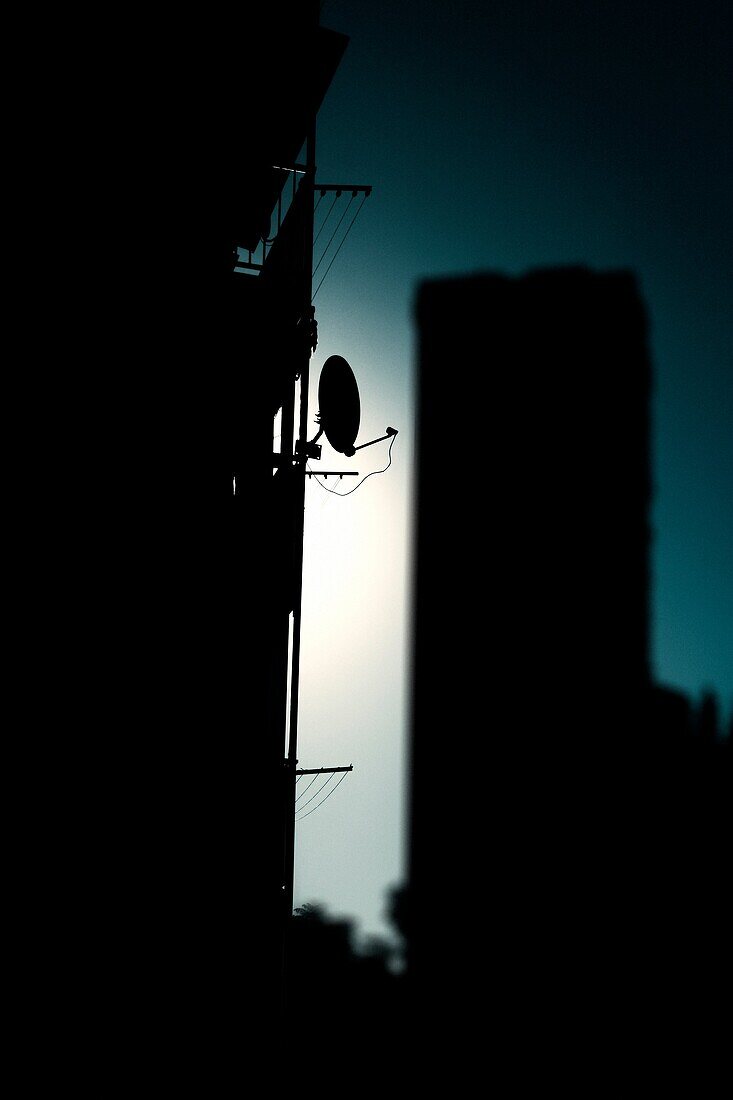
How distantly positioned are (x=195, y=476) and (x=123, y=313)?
1825 millimetres

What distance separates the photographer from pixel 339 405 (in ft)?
34.3

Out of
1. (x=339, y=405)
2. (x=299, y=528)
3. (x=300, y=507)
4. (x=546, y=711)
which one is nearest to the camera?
(x=339, y=405)

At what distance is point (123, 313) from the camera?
7629mm

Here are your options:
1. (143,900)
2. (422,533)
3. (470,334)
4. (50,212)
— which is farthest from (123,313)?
(470,334)

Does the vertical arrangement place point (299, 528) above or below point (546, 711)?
above

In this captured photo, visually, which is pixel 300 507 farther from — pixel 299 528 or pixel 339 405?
pixel 339 405

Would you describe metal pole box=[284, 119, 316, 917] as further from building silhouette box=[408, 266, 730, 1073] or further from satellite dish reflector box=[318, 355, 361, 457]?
building silhouette box=[408, 266, 730, 1073]

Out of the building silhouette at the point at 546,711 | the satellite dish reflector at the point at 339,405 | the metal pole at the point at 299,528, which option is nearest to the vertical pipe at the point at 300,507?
the metal pole at the point at 299,528

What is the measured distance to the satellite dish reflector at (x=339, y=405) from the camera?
10359 millimetres

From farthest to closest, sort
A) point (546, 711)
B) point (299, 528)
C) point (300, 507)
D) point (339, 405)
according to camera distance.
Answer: point (546, 711) < point (300, 507) < point (299, 528) < point (339, 405)

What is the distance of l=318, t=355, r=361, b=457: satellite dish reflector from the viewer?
34.0 feet

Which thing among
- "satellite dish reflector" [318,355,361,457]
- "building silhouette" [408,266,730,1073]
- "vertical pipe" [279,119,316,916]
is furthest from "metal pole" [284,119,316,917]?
"building silhouette" [408,266,730,1073]

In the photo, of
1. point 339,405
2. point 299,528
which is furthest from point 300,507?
point 339,405

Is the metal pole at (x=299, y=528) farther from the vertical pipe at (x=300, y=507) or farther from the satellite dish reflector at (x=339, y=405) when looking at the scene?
the satellite dish reflector at (x=339, y=405)
